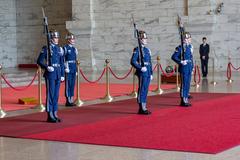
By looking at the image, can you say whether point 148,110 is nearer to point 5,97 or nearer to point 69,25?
point 5,97

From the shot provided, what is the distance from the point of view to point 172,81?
1745cm

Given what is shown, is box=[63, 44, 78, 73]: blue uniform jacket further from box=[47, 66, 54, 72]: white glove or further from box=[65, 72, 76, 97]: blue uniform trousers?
box=[47, 66, 54, 72]: white glove

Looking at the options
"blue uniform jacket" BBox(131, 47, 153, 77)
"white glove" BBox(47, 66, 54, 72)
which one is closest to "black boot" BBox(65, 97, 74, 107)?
"blue uniform jacket" BBox(131, 47, 153, 77)

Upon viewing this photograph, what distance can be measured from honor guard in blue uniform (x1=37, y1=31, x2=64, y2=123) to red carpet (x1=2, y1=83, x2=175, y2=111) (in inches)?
97.6

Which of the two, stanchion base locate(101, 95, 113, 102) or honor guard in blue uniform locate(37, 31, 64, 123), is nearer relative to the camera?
honor guard in blue uniform locate(37, 31, 64, 123)

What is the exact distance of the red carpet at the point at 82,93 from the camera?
40.6ft

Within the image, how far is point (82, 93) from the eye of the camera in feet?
48.3

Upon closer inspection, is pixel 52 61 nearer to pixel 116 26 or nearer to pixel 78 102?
pixel 78 102

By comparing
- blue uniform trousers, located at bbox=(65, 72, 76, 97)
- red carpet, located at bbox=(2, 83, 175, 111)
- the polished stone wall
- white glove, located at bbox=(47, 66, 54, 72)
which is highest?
the polished stone wall

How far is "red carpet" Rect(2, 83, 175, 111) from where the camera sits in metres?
12.4

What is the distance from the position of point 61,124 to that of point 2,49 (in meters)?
20.2

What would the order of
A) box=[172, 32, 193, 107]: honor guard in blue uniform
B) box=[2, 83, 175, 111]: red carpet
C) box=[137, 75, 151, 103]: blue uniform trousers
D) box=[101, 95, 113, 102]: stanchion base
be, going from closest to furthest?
box=[137, 75, 151, 103]: blue uniform trousers → box=[172, 32, 193, 107]: honor guard in blue uniform → box=[2, 83, 175, 111]: red carpet → box=[101, 95, 113, 102]: stanchion base

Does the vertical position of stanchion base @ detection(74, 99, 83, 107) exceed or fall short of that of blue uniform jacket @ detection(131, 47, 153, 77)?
it falls short

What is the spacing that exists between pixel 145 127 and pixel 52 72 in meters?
Answer: 1.89
